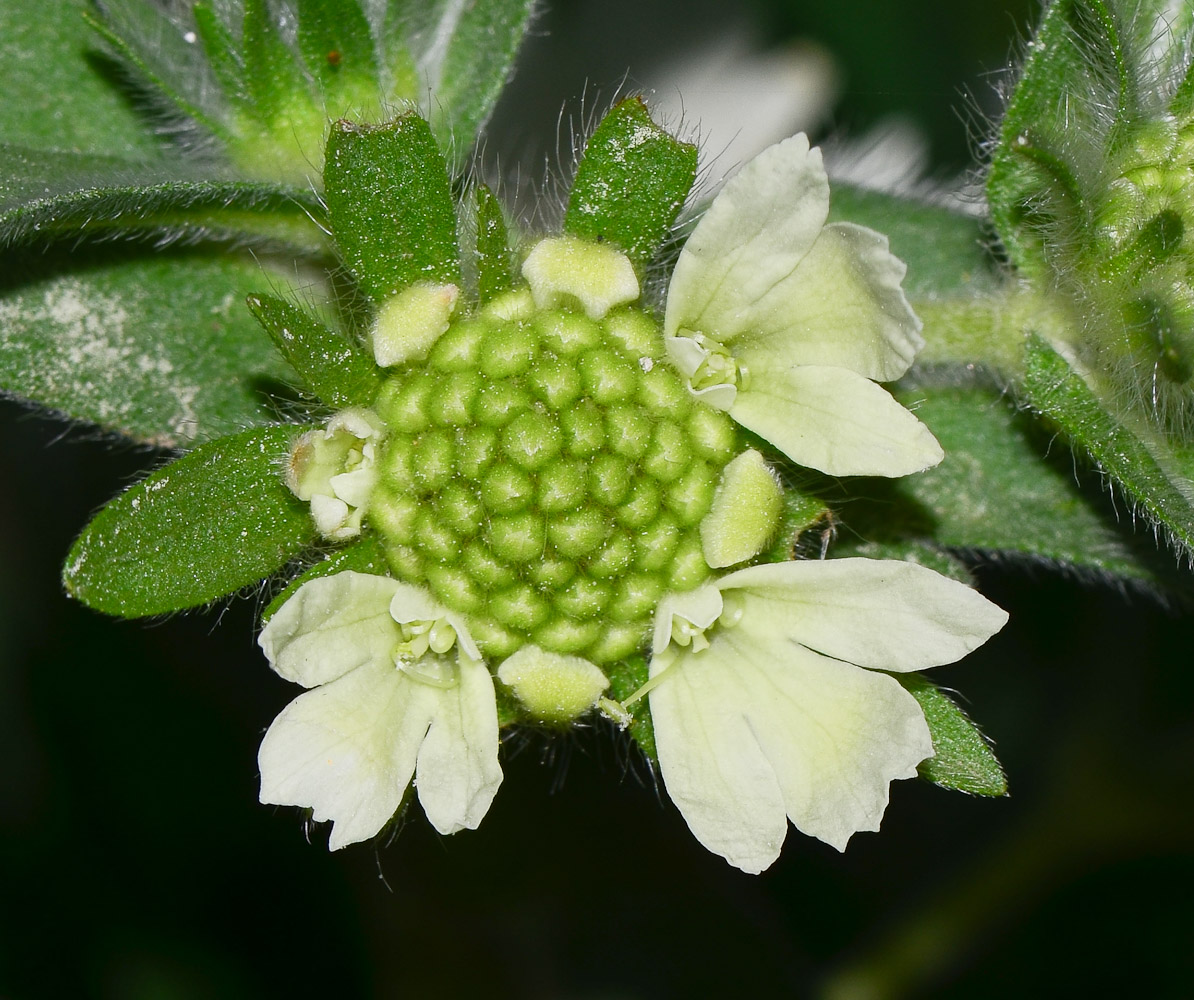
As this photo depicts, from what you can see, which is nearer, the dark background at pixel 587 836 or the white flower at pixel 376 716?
the white flower at pixel 376 716

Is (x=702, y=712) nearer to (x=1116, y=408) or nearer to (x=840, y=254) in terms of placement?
(x=840, y=254)

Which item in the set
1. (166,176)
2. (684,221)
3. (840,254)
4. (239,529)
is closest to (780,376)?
(840,254)

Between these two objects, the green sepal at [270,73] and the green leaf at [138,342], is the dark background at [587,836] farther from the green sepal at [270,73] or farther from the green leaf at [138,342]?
the green sepal at [270,73]

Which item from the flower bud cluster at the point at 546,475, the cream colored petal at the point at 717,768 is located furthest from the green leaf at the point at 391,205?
the cream colored petal at the point at 717,768

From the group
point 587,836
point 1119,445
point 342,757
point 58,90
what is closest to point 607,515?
point 342,757

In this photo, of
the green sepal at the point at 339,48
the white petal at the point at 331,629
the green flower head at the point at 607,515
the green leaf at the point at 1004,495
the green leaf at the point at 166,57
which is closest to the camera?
the white petal at the point at 331,629

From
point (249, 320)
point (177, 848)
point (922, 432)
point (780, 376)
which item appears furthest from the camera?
point (177, 848)
